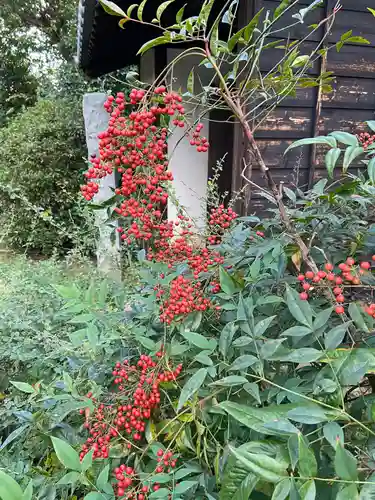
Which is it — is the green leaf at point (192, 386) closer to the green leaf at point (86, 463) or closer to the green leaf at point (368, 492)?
the green leaf at point (86, 463)

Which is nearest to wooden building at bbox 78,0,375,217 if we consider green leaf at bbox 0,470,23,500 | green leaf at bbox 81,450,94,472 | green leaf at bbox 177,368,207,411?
green leaf at bbox 177,368,207,411

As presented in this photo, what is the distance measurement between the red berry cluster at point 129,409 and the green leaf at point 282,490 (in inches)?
12.5

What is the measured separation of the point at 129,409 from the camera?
0.74 metres

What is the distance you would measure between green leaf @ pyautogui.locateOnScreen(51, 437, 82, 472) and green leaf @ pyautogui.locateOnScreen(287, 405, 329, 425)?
0.34m

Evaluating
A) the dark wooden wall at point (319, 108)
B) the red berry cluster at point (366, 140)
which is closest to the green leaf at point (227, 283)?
the red berry cluster at point (366, 140)

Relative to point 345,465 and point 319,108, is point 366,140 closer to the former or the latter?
point 319,108

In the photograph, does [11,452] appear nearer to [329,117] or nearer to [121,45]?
[329,117]

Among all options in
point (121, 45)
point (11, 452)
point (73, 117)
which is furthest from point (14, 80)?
point (11, 452)

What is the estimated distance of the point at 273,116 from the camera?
2.17m

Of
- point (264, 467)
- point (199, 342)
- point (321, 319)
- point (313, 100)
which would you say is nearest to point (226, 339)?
point (199, 342)

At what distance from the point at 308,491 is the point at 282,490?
0.03 m

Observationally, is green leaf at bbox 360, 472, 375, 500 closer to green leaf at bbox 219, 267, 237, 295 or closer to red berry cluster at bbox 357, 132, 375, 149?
green leaf at bbox 219, 267, 237, 295

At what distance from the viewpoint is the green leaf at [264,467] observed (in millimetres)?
423

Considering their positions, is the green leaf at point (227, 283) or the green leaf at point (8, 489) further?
the green leaf at point (227, 283)
